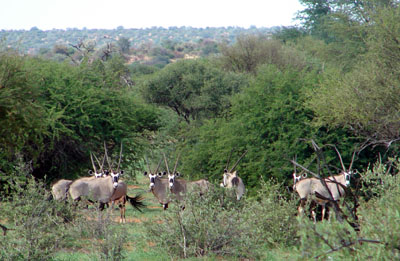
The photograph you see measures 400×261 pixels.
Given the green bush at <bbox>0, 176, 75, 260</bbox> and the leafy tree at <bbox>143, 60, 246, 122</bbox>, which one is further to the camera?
the leafy tree at <bbox>143, 60, 246, 122</bbox>

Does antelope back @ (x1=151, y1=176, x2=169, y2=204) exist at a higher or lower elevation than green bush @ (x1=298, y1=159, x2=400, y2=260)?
lower

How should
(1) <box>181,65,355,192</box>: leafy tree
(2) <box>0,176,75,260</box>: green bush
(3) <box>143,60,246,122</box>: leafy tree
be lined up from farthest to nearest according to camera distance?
(3) <box>143,60,246,122</box>: leafy tree → (1) <box>181,65,355,192</box>: leafy tree → (2) <box>0,176,75,260</box>: green bush

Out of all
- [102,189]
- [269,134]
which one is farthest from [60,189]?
[269,134]

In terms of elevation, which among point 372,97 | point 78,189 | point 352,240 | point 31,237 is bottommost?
point 78,189

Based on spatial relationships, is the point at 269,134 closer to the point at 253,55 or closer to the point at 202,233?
the point at 202,233

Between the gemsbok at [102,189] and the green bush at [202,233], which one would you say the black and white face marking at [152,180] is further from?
the green bush at [202,233]

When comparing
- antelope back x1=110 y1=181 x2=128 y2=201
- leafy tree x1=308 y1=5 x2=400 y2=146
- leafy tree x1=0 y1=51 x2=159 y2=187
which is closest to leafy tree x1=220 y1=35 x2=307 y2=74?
leafy tree x1=0 y1=51 x2=159 y2=187

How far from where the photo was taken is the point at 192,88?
2631cm

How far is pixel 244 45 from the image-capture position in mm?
35094

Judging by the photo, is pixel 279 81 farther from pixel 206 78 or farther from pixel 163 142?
pixel 206 78

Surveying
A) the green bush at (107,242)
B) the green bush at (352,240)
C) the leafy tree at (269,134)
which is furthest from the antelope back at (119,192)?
the green bush at (352,240)

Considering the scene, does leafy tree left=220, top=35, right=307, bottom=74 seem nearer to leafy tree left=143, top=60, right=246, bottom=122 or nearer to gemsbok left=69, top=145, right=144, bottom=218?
leafy tree left=143, top=60, right=246, bottom=122

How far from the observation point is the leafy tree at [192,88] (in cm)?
2547

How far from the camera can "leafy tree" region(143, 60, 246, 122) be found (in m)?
25.5
